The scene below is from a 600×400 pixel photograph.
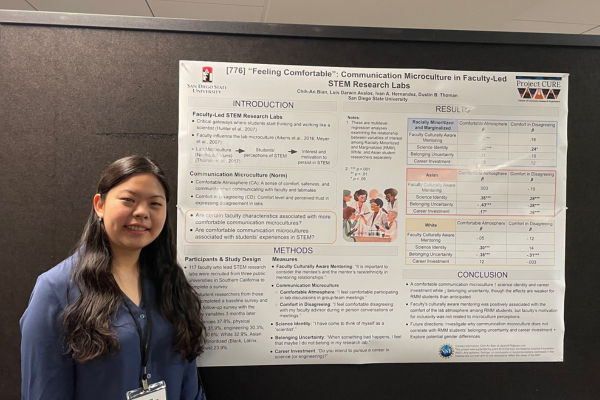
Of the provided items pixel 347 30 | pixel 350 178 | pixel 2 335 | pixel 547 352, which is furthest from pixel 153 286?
pixel 547 352

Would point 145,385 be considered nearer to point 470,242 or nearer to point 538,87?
point 470,242

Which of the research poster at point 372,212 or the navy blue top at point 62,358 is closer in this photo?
the navy blue top at point 62,358

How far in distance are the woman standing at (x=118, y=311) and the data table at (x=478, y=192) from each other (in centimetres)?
76

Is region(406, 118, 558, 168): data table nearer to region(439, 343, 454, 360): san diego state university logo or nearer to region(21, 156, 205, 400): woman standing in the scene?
region(439, 343, 454, 360): san diego state university logo

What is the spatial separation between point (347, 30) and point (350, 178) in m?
0.47

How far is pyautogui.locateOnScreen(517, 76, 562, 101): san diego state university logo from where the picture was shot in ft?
3.76

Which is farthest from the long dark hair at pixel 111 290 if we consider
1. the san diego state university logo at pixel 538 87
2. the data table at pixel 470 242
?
the san diego state university logo at pixel 538 87

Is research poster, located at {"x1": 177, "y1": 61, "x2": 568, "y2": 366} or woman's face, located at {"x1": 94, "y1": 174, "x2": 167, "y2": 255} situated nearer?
woman's face, located at {"x1": 94, "y1": 174, "x2": 167, "y2": 255}

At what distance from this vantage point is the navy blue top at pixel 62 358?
0.78 m

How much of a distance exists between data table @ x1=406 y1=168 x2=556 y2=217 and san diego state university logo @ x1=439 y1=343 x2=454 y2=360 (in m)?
0.43

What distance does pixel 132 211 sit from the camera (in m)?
0.87

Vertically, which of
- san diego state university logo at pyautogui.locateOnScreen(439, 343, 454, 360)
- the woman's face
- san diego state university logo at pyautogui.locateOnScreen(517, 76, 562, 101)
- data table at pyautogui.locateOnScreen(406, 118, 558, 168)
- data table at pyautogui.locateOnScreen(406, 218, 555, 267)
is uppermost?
san diego state university logo at pyautogui.locateOnScreen(517, 76, 562, 101)

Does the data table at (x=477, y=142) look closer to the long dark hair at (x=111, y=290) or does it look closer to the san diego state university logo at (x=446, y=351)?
the san diego state university logo at (x=446, y=351)

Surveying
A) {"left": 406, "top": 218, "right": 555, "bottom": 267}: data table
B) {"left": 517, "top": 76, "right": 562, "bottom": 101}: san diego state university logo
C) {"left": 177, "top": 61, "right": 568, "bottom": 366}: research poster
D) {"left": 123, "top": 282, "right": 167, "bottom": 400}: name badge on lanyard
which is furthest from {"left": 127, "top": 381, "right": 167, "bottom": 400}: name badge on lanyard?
{"left": 517, "top": 76, "right": 562, "bottom": 101}: san diego state university logo
